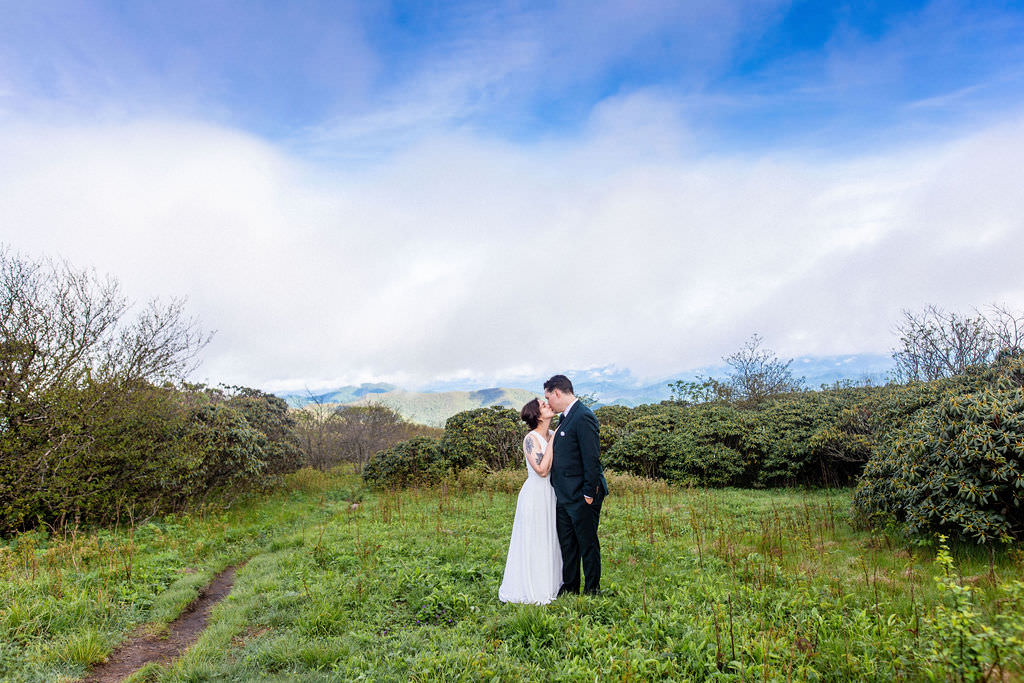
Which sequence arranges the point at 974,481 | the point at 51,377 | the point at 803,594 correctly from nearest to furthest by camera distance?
the point at 803,594
the point at 974,481
the point at 51,377

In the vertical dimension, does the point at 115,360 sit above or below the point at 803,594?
above

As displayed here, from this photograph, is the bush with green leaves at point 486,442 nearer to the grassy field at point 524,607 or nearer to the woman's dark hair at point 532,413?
the grassy field at point 524,607

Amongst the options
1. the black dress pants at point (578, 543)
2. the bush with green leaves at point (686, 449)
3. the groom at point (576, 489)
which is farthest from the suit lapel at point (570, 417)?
the bush with green leaves at point (686, 449)

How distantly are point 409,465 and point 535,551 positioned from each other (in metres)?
11.1

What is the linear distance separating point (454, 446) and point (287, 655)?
10.9 m

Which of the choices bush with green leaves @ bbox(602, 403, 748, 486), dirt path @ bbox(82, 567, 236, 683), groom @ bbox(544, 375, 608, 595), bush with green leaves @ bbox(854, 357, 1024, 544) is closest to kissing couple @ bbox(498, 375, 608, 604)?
groom @ bbox(544, 375, 608, 595)

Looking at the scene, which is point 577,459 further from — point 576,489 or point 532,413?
point 532,413

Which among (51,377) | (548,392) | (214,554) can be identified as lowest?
(214,554)

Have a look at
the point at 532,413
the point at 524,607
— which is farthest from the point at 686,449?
the point at 524,607

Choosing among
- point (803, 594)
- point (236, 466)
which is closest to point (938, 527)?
point (803, 594)

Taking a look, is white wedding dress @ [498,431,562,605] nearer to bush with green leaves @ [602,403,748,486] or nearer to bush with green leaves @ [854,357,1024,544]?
bush with green leaves @ [854,357,1024,544]

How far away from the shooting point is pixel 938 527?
596 cm

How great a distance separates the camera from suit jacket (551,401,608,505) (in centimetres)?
485

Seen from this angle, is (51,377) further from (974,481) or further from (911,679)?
(974,481)
